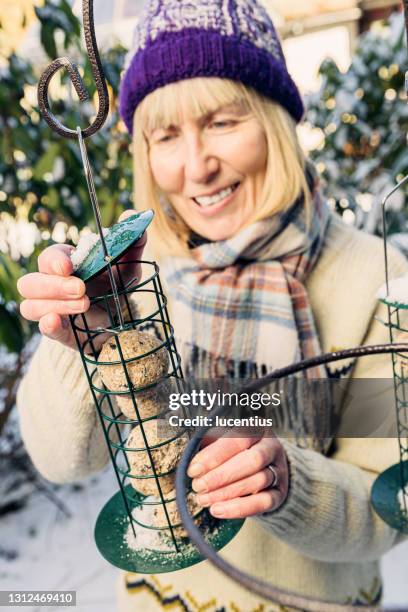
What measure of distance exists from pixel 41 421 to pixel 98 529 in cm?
40

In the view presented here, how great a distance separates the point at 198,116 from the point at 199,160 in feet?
0.21

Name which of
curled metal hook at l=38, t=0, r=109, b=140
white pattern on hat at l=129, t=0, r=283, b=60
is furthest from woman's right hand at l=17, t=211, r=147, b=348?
white pattern on hat at l=129, t=0, r=283, b=60

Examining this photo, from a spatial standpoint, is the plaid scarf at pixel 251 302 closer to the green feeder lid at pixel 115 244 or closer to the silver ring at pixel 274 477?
the silver ring at pixel 274 477

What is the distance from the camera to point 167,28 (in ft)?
2.73

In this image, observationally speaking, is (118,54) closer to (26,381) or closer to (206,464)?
(26,381)

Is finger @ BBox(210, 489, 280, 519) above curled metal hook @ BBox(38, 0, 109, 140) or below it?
below

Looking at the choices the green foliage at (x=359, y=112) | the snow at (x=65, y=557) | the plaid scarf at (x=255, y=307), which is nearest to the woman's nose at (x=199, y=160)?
the plaid scarf at (x=255, y=307)

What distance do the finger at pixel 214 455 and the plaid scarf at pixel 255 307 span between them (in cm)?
45

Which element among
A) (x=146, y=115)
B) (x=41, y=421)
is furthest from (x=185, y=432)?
(x=146, y=115)

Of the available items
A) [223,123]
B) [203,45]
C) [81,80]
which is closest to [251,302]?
[223,123]

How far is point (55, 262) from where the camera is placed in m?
0.49

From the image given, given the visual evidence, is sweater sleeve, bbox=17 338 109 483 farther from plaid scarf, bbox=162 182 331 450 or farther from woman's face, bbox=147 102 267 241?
woman's face, bbox=147 102 267 241

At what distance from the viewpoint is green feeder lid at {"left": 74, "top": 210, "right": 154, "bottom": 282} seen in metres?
0.43

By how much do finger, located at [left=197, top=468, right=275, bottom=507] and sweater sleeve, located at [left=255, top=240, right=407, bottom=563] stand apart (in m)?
0.14
